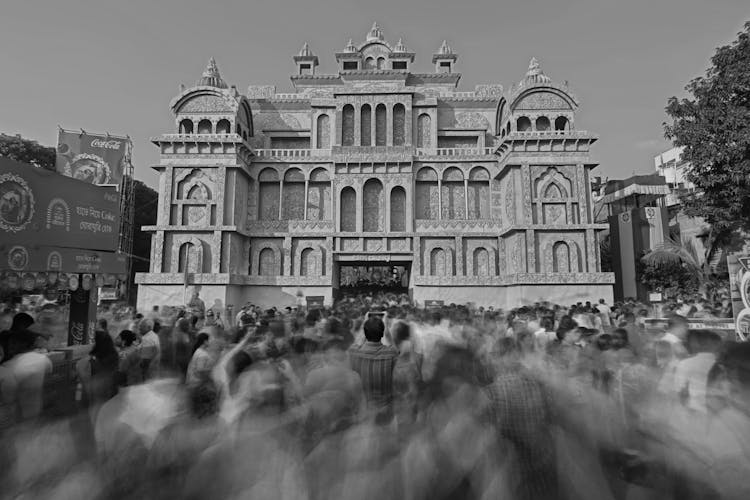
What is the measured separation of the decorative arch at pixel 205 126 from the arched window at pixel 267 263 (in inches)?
348

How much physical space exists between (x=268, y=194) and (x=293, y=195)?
1825mm

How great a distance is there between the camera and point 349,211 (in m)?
29.9

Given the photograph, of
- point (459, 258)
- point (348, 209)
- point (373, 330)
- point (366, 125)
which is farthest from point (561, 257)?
point (373, 330)

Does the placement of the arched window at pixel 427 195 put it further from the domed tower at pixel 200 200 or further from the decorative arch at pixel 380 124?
the domed tower at pixel 200 200

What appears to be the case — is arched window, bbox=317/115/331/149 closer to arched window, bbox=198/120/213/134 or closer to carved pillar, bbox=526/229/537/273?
arched window, bbox=198/120/213/134

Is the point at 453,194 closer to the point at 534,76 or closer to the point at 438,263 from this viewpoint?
the point at 438,263

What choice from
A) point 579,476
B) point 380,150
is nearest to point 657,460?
point 579,476

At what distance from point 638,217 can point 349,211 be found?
20.5 m

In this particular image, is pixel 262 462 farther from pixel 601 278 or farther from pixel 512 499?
pixel 601 278

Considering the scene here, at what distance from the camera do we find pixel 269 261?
29.5 m

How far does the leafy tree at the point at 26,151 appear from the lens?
35906 mm

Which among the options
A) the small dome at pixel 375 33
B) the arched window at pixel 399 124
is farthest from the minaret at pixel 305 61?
the arched window at pixel 399 124

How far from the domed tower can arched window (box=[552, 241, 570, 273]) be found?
1994cm

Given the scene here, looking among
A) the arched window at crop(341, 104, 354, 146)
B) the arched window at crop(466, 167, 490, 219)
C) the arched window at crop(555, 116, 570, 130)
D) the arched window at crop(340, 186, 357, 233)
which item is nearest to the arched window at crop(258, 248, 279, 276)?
the arched window at crop(340, 186, 357, 233)
